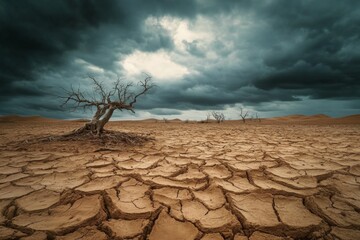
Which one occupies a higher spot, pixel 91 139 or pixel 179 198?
pixel 91 139

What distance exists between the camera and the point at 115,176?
229cm

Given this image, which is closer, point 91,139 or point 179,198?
point 179,198

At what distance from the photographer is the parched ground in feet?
4.35

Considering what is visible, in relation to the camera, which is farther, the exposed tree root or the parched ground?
the exposed tree root

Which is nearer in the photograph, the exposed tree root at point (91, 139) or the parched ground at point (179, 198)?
the parched ground at point (179, 198)

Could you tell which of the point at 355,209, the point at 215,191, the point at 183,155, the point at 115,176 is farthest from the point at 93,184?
the point at 355,209

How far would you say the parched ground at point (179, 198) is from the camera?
1326mm

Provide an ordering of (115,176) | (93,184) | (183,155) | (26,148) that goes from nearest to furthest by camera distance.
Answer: (93,184) < (115,176) < (183,155) < (26,148)

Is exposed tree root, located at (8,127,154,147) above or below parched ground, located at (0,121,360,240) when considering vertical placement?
above

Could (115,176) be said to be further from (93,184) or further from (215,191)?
(215,191)

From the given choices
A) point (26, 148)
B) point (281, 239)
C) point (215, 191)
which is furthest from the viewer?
point (26, 148)

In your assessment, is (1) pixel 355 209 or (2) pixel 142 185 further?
(2) pixel 142 185

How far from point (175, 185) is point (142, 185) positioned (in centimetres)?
36

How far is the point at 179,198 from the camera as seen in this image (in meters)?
1.77
